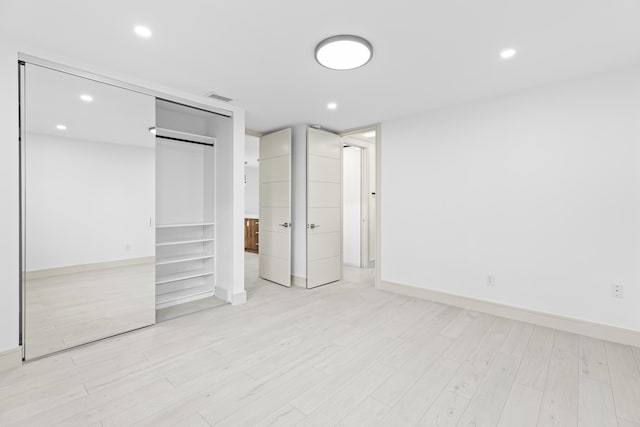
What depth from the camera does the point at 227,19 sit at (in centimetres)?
192

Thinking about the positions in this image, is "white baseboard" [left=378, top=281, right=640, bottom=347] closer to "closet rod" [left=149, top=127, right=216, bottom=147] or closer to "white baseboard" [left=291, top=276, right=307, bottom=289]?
"white baseboard" [left=291, top=276, right=307, bottom=289]

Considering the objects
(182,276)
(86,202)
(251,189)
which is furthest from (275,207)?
(251,189)

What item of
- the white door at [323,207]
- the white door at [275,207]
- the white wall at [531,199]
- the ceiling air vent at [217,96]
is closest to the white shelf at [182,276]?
the white door at [275,207]

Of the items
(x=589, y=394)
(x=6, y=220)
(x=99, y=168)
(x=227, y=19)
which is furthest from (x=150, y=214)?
(x=589, y=394)

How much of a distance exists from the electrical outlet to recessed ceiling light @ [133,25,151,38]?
4424 mm

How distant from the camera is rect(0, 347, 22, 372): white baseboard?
2098 mm

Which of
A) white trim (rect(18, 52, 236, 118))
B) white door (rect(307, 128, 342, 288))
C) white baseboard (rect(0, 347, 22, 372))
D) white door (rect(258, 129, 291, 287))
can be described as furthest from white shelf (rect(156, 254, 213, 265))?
white trim (rect(18, 52, 236, 118))

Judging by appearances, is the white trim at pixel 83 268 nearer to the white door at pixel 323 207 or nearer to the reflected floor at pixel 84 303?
the reflected floor at pixel 84 303

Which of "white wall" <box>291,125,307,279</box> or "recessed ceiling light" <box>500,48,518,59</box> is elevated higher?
"recessed ceiling light" <box>500,48,518,59</box>

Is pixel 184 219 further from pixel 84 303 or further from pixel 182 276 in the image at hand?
pixel 84 303

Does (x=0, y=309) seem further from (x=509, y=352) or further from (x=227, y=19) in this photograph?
(x=509, y=352)

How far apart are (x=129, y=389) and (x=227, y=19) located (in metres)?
2.57

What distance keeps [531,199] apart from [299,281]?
3.15 meters

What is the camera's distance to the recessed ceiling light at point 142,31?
6.53ft
